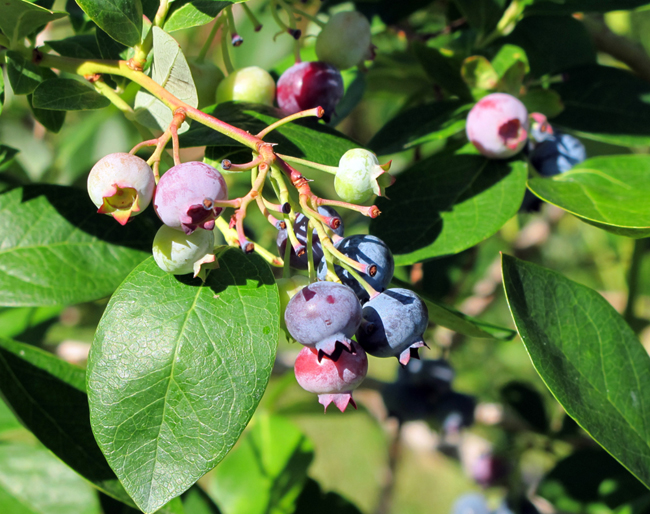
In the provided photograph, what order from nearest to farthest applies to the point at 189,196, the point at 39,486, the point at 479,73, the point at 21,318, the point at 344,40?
the point at 189,196 → the point at 344,40 → the point at 479,73 → the point at 39,486 → the point at 21,318

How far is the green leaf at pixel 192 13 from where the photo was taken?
774 mm

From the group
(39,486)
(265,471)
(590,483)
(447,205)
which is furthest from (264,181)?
(590,483)

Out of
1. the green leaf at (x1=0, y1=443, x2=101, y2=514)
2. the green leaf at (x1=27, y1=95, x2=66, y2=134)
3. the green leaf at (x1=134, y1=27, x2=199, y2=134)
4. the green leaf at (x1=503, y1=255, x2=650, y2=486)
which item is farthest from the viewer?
the green leaf at (x1=0, y1=443, x2=101, y2=514)

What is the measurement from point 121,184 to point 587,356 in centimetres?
73

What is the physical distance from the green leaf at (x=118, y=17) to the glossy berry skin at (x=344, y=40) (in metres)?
0.29

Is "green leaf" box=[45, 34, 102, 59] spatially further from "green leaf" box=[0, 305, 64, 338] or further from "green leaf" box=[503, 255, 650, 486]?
"green leaf" box=[0, 305, 64, 338]

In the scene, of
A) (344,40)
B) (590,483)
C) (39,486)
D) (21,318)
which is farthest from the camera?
(21,318)

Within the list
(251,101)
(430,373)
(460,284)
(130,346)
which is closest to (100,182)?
(130,346)

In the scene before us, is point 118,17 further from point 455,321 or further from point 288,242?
point 455,321

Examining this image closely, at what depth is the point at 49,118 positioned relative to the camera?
94 centimetres

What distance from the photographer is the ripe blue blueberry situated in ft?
2.16

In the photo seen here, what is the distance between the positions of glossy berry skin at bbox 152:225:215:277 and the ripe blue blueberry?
197 millimetres

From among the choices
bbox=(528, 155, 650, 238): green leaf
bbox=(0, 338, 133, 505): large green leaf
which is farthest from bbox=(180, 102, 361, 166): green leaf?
bbox=(0, 338, 133, 505): large green leaf

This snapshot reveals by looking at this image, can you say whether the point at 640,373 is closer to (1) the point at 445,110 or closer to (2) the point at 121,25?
(1) the point at 445,110
